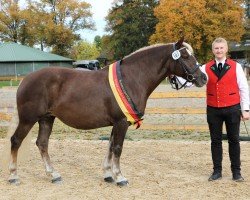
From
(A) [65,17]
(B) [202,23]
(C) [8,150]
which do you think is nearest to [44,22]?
(A) [65,17]

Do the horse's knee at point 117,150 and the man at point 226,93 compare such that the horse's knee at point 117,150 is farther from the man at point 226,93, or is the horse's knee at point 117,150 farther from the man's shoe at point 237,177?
the man's shoe at point 237,177

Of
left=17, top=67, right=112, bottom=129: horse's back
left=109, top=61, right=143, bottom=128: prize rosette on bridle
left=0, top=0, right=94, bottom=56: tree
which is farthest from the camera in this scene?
left=0, top=0, right=94, bottom=56: tree

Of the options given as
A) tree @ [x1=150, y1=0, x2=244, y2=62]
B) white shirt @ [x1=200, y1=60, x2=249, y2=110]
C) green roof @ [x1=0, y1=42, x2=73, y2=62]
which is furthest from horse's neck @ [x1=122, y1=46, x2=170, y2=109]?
green roof @ [x1=0, y1=42, x2=73, y2=62]

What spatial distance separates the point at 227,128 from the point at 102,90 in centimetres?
179

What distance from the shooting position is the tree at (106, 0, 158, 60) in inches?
2032

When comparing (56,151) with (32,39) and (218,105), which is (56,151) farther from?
(32,39)

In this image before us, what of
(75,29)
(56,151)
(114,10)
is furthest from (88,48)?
(56,151)

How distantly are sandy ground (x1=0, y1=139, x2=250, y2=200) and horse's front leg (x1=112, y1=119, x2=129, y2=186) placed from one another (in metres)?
0.11

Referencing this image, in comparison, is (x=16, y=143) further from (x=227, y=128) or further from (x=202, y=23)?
(x=202, y=23)

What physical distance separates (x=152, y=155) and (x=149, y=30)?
157 ft

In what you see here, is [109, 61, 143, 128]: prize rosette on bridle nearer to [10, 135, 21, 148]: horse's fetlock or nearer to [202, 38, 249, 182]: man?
[202, 38, 249, 182]: man

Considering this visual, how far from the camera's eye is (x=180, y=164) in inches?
253

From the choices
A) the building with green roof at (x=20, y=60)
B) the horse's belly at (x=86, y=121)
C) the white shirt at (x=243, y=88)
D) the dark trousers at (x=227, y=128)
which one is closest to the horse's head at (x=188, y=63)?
the white shirt at (x=243, y=88)

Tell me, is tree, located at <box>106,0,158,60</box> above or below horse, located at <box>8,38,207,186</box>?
above
